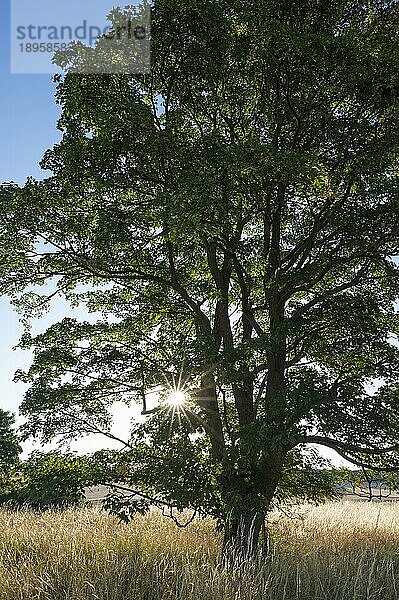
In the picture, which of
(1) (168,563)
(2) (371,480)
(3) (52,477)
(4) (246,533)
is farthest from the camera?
(2) (371,480)

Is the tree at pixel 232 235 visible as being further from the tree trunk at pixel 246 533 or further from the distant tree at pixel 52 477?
the distant tree at pixel 52 477

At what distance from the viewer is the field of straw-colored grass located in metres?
5.94

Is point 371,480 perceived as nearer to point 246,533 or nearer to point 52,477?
point 246,533

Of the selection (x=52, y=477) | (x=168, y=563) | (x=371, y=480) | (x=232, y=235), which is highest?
(x=232, y=235)

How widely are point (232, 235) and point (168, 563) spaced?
4404mm

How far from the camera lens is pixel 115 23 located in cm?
785

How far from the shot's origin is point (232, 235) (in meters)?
8.00

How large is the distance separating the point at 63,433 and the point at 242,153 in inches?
187

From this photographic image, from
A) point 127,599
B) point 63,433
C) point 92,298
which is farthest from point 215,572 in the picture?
point 92,298

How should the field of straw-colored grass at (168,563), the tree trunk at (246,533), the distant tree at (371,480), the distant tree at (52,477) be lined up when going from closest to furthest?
the field of straw-colored grass at (168,563)
the distant tree at (52,477)
the tree trunk at (246,533)
the distant tree at (371,480)

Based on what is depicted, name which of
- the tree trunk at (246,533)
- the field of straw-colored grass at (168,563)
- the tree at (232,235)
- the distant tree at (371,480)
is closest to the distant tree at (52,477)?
the tree at (232,235)

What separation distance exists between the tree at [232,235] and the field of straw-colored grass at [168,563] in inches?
31.4

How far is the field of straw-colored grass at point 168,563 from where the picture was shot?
19.5 feet

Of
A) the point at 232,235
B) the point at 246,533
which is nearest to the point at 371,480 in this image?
the point at 246,533
